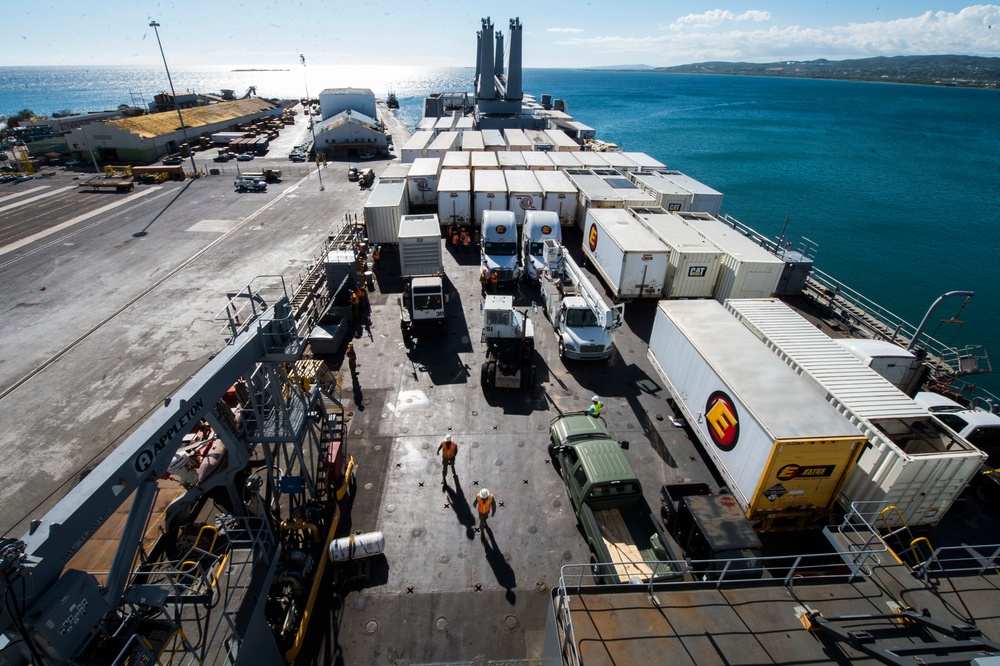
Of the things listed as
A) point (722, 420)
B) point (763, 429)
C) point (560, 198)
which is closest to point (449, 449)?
point (722, 420)

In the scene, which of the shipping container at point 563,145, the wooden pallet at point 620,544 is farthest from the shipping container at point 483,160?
the wooden pallet at point 620,544

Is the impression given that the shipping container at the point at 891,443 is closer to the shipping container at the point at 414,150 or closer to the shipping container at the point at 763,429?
the shipping container at the point at 763,429

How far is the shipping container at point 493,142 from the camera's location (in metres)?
45.9

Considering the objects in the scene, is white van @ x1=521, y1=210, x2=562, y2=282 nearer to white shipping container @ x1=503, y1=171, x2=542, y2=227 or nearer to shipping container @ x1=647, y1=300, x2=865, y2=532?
white shipping container @ x1=503, y1=171, x2=542, y2=227

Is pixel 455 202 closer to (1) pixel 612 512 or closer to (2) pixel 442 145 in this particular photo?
(2) pixel 442 145

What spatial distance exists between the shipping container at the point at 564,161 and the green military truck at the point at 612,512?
98.8 ft

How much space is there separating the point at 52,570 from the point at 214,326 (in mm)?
18723

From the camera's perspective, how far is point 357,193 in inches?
1815

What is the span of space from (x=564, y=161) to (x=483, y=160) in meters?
7.31

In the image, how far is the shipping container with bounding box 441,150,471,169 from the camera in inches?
1412

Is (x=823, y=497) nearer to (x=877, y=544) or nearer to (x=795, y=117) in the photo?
(x=877, y=544)

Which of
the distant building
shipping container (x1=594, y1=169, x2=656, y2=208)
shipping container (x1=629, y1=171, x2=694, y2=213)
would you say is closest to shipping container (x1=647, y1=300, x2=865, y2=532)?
shipping container (x1=594, y1=169, x2=656, y2=208)

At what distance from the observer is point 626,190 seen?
3130 centimetres

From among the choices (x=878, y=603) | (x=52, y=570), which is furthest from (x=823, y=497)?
(x=52, y=570)
